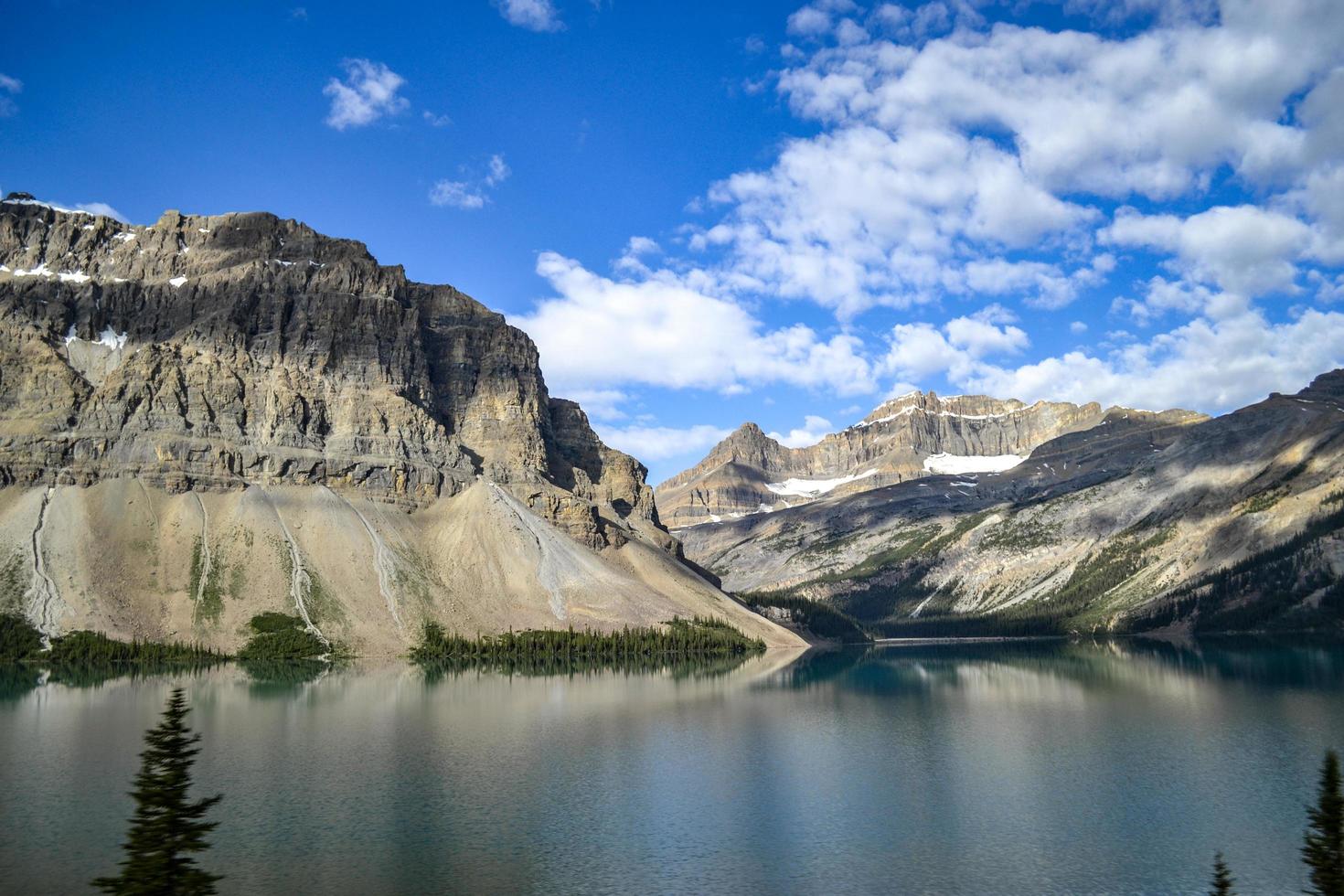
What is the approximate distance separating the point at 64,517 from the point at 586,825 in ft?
475

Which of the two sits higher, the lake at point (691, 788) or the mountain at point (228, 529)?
the mountain at point (228, 529)

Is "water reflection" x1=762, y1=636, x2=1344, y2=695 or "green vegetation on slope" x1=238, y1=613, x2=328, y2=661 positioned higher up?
"green vegetation on slope" x1=238, y1=613, x2=328, y2=661

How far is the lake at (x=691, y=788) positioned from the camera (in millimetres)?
40375

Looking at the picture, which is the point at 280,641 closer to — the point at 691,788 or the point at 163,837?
the point at 691,788

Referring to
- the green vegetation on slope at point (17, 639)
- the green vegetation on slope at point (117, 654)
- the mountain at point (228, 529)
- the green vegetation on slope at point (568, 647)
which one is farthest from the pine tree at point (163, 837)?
the mountain at point (228, 529)

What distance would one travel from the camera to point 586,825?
48.3 metres

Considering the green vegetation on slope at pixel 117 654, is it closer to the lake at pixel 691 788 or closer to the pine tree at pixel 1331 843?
the lake at pixel 691 788

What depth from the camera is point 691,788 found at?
57.2 metres

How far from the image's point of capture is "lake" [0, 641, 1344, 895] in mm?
40375

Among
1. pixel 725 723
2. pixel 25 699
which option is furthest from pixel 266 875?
pixel 25 699

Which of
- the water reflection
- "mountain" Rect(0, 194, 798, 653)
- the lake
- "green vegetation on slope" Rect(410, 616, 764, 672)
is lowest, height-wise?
the water reflection

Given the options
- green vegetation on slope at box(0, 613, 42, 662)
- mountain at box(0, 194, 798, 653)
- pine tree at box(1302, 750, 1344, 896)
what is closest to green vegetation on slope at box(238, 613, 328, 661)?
mountain at box(0, 194, 798, 653)

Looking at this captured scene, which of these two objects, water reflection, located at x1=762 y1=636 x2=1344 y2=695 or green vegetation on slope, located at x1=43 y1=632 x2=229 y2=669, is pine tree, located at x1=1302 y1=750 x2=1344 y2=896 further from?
green vegetation on slope, located at x1=43 y1=632 x2=229 y2=669

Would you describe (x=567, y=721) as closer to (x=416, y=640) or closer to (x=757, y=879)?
(x=757, y=879)
